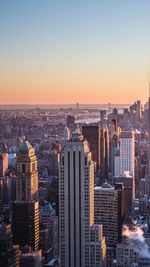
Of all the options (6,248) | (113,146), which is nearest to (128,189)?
(113,146)

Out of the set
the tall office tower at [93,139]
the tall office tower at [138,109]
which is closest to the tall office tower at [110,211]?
the tall office tower at [93,139]

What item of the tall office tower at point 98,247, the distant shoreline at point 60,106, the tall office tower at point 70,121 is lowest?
the tall office tower at point 98,247

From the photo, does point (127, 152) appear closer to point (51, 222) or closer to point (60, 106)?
point (51, 222)

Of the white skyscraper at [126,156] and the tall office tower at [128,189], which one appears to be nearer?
the tall office tower at [128,189]

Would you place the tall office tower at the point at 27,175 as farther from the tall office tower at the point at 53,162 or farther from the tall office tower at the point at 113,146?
the tall office tower at the point at 113,146

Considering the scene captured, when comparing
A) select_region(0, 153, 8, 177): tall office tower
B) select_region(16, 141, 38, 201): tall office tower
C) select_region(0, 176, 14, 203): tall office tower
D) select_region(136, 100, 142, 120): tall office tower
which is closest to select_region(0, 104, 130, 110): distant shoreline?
select_region(136, 100, 142, 120): tall office tower

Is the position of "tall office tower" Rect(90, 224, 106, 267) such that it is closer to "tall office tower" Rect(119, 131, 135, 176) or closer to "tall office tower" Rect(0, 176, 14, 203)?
"tall office tower" Rect(0, 176, 14, 203)

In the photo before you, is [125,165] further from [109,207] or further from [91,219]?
[91,219]
